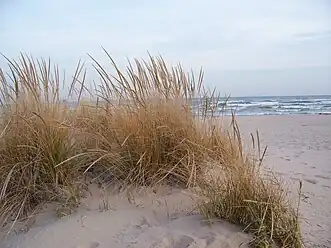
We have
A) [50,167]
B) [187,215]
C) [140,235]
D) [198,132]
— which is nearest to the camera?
[140,235]

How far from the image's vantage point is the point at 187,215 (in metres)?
2.68

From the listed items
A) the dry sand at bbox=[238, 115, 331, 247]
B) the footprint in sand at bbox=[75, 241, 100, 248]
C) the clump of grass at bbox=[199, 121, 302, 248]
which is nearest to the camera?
the clump of grass at bbox=[199, 121, 302, 248]

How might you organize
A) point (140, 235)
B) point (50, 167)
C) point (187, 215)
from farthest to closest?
point (50, 167)
point (187, 215)
point (140, 235)

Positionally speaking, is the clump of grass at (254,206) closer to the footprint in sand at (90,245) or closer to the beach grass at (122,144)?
the beach grass at (122,144)

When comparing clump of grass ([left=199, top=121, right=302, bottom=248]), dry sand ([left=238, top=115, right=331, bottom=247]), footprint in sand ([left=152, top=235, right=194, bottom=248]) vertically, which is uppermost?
clump of grass ([left=199, top=121, right=302, bottom=248])

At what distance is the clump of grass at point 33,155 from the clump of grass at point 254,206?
1005 mm

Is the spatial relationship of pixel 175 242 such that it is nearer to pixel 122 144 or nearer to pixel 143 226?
pixel 143 226

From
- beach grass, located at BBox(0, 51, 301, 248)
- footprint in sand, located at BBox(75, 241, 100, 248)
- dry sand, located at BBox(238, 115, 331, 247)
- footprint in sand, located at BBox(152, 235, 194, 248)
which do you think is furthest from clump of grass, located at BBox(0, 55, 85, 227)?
dry sand, located at BBox(238, 115, 331, 247)

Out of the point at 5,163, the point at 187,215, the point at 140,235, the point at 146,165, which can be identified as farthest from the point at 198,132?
the point at 5,163

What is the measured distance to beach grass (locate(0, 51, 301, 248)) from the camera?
2709 mm

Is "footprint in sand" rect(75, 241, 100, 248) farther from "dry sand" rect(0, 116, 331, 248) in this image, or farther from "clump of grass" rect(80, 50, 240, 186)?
"clump of grass" rect(80, 50, 240, 186)

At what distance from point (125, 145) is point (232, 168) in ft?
2.69

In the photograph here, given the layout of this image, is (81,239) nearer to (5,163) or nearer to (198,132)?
(5,163)

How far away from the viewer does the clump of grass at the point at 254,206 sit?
2.36 metres
